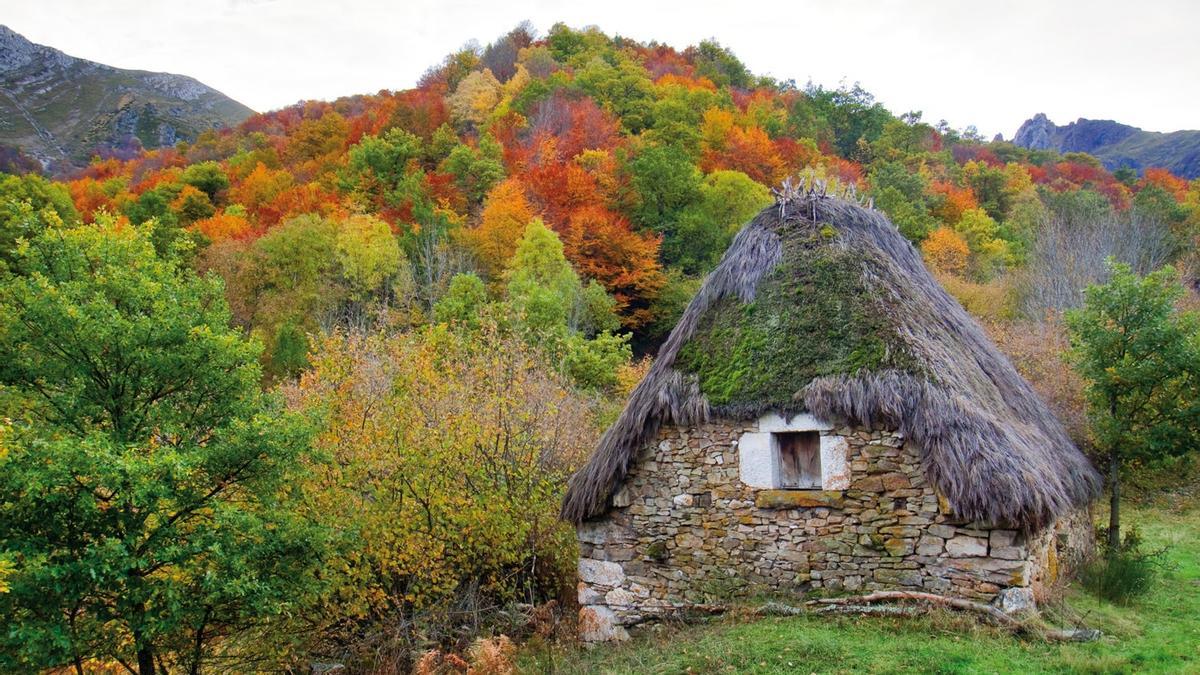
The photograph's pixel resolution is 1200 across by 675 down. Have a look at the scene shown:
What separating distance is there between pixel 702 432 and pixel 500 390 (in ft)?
14.9

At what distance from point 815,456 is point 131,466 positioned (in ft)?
21.8

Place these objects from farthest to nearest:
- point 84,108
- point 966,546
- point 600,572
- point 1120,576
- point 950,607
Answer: point 84,108, point 1120,576, point 600,572, point 966,546, point 950,607

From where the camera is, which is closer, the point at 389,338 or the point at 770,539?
the point at 770,539

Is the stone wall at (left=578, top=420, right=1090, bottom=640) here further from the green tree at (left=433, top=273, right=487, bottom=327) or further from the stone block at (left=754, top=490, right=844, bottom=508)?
the green tree at (left=433, top=273, right=487, bottom=327)

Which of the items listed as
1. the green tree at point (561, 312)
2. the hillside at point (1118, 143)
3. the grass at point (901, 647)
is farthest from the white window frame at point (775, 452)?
the hillside at point (1118, 143)

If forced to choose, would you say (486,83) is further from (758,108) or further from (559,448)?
(559,448)

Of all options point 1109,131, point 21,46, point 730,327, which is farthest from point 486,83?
point 21,46

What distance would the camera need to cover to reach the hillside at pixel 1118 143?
2580 inches

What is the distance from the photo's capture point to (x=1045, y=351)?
65.7ft

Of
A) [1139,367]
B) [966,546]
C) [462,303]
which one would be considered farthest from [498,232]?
[966,546]

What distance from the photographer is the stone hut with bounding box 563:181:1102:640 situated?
7.87 meters

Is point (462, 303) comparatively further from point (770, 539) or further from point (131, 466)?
point (131, 466)

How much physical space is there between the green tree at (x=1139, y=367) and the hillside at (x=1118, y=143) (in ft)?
200

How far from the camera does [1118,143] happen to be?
77.0 meters
